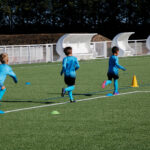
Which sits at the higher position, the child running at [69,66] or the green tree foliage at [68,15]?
the green tree foliage at [68,15]

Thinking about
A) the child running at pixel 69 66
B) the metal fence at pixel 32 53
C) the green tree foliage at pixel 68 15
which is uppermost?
the green tree foliage at pixel 68 15

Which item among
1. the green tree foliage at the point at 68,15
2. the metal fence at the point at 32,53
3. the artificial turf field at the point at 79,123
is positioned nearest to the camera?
the artificial turf field at the point at 79,123

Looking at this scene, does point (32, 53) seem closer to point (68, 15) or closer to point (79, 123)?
point (79, 123)

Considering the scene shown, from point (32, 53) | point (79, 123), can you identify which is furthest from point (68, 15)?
point (79, 123)

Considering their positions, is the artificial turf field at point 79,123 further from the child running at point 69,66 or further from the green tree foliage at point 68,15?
the green tree foliage at point 68,15

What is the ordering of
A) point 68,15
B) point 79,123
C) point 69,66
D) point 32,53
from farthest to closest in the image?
1. point 68,15
2. point 32,53
3. point 69,66
4. point 79,123

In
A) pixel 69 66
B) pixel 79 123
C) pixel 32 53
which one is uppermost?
pixel 69 66

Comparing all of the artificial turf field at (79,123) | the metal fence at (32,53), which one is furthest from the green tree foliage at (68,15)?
the artificial turf field at (79,123)

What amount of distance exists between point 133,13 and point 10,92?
202 feet

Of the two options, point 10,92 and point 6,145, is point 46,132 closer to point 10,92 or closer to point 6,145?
point 6,145

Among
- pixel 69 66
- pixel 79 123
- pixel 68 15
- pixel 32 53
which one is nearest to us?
pixel 79 123

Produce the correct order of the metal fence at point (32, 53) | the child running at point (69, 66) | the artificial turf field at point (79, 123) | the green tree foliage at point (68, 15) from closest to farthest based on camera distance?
the artificial turf field at point (79, 123)
the child running at point (69, 66)
the metal fence at point (32, 53)
the green tree foliage at point (68, 15)

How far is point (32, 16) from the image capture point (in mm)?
77125

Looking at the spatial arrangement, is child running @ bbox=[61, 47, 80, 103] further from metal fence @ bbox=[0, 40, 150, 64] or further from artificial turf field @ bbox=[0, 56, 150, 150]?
metal fence @ bbox=[0, 40, 150, 64]
